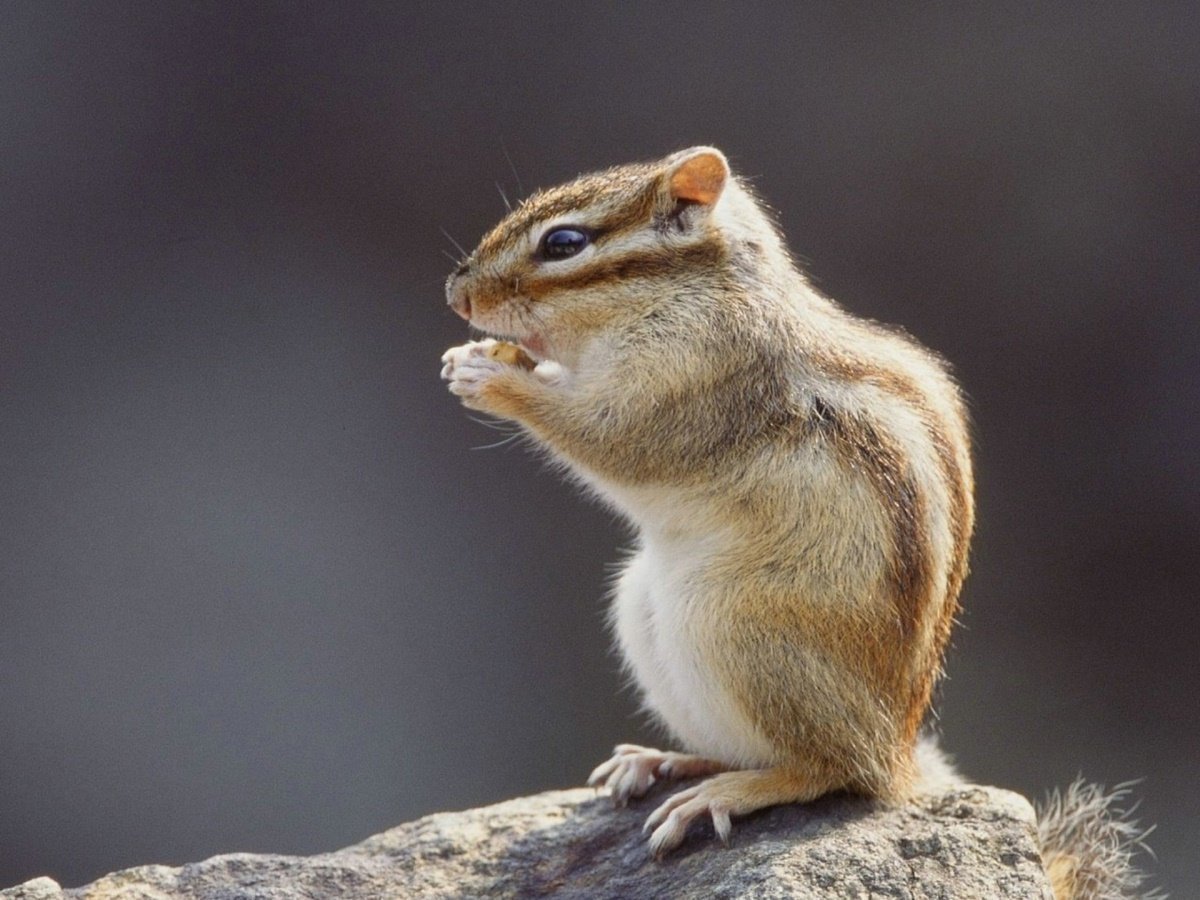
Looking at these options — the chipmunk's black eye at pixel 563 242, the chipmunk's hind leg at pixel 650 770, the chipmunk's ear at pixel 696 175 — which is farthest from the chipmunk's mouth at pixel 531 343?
the chipmunk's hind leg at pixel 650 770

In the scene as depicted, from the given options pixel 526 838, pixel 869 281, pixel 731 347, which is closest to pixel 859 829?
pixel 526 838

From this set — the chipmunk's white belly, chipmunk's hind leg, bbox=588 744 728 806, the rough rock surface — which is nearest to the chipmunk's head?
the chipmunk's white belly

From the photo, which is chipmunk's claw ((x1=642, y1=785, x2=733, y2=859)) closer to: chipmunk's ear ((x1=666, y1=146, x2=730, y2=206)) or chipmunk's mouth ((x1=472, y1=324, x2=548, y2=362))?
chipmunk's mouth ((x1=472, y1=324, x2=548, y2=362))

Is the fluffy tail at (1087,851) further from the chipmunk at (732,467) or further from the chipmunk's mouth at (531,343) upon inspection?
the chipmunk's mouth at (531,343)

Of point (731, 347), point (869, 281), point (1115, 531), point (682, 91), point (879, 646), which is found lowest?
point (879, 646)

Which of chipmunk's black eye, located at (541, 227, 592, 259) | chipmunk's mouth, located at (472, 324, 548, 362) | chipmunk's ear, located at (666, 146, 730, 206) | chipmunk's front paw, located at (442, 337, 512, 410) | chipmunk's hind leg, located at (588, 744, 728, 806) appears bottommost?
chipmunk's hind leg, located at (588, 744, 728, 806)

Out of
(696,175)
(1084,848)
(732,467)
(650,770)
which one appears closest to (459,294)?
(696,175)

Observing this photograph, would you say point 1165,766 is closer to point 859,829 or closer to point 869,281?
point 869,281

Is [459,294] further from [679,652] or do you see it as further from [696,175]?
[679,652]
